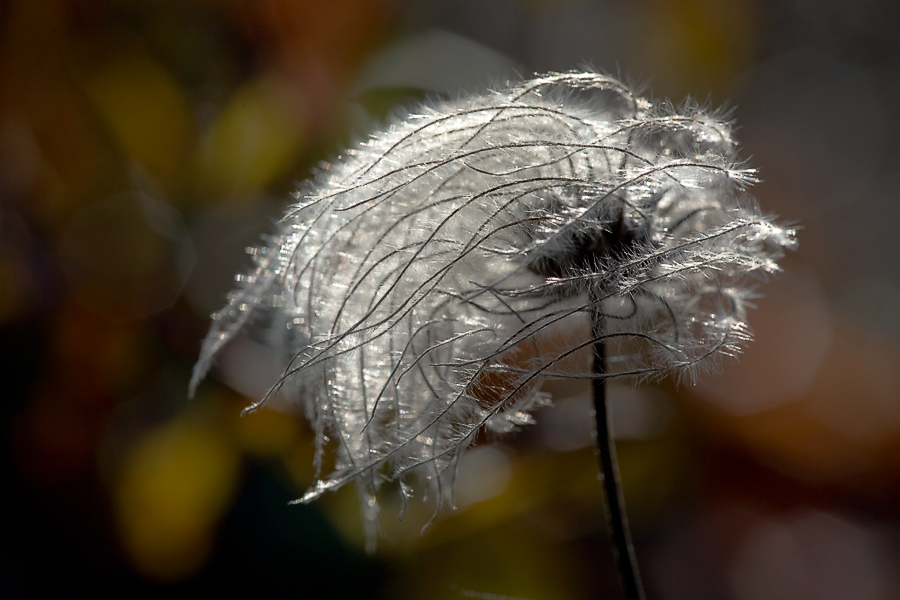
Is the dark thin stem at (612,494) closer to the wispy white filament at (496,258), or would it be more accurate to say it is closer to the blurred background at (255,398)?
the wispy white filament at (496,258)

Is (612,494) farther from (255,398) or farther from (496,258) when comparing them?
(255,398)

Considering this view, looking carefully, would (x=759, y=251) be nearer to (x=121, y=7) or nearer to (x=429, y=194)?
(x=429, y=194)

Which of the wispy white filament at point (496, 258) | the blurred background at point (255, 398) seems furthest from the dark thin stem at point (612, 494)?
the blurred background at point (255, 398)

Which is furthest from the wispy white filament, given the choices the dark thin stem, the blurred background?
the blurred background

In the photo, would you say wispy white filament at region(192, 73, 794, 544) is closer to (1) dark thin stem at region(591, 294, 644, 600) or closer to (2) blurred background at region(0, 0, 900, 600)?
(1) dark thin stem at region(591, 294, 644, 600)

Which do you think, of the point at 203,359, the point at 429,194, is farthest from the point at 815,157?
the point at 203,359

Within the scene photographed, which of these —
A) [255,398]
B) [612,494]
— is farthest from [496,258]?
[255,398]
